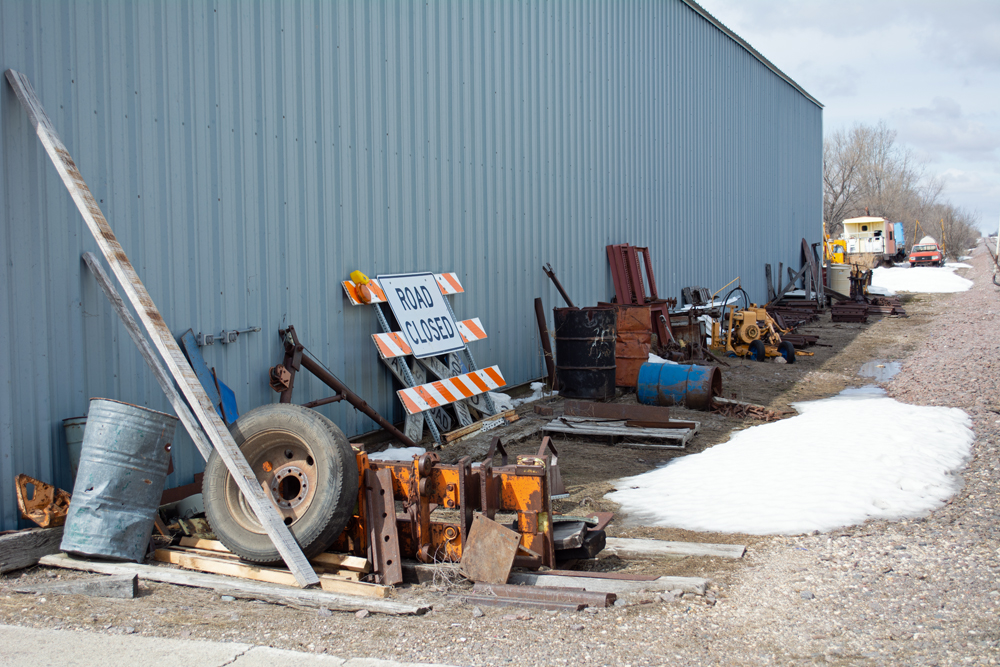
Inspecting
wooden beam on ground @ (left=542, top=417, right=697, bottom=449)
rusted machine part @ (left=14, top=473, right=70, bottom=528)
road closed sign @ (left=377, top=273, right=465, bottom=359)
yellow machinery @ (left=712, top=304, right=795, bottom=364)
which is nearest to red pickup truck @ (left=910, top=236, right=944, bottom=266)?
yellow machinery @ (left=712, top=304, right=795, bottom=364)

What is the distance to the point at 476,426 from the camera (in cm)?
879

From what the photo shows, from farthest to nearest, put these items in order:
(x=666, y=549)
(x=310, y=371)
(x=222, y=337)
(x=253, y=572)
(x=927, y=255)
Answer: (x=927, y=255)
(x=310, y=371)
(x=222, y=337)
(x=666, y=549)
(x=253, y=572)

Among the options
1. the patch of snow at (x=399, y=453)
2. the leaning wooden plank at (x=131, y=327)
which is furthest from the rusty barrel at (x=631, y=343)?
the leaning wooden plank at (x=131, y=327)

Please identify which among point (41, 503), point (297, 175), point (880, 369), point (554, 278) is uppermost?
point (297, 175)

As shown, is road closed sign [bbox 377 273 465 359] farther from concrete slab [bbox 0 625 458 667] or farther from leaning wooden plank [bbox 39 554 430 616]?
concrete slab [bbox 0 625 458 667]

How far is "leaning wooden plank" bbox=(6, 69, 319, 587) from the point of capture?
4.57m

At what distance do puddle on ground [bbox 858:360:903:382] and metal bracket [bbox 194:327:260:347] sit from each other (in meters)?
10.9

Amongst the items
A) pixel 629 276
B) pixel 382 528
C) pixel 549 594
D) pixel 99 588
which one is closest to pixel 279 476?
pixel 382 528

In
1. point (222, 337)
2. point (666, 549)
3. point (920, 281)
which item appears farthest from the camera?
point (920, 281)

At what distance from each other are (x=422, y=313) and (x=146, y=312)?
415 cm

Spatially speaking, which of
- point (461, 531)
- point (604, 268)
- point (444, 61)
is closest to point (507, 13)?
point (444, 61)

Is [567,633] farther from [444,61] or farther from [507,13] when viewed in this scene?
[507,13]

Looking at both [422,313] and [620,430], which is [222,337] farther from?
[620,430]

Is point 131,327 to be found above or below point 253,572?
above
